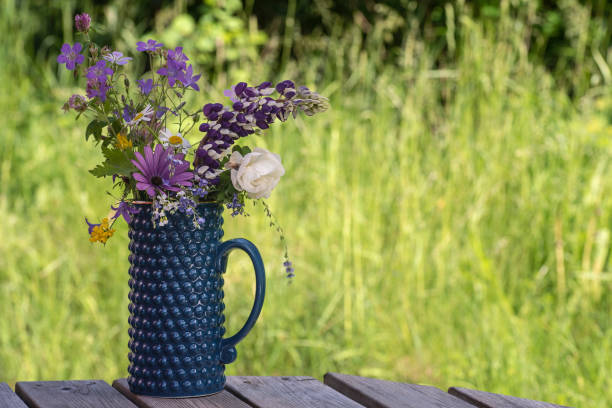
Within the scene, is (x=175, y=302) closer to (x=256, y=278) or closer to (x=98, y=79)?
(x=256, y=278)

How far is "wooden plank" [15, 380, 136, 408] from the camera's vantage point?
1.14 m

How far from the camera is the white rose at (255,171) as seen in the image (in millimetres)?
1099

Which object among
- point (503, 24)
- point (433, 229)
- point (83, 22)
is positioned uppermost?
point (503, 24)

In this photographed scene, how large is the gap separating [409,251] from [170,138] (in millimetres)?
1655

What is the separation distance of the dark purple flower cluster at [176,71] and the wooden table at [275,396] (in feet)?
1.50

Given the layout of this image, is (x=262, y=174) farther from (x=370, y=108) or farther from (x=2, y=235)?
(x=370, y=108)

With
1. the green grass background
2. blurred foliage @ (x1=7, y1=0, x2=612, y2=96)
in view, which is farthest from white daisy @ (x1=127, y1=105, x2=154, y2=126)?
blurred foliage @ (x1=7, y1=0, x2=612, y2=96)

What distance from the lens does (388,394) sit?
1.24 m

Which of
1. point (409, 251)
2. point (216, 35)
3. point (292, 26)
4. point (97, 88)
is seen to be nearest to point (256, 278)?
point (97, 88)

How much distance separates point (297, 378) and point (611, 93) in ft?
7.52

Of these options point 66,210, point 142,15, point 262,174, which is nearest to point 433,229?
point 66,210

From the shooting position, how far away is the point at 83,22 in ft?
3.71

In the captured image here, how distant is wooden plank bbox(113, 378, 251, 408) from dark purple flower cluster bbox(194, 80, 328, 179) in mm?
319

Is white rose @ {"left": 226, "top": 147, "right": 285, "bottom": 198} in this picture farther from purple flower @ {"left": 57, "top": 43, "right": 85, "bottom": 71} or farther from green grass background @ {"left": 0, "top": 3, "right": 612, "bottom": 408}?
green grass background @ {"left": 0, "top": 3, "right": 612, "bottom": 408}
